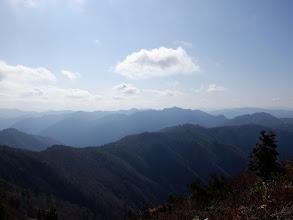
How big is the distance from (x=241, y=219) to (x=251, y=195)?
15.8 feet

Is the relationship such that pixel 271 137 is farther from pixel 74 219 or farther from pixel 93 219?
pixel 93 219

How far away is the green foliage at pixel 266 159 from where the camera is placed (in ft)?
61.2

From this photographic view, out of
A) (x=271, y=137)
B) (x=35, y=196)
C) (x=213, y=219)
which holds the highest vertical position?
(x=271, y=137)

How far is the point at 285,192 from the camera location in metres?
10.5

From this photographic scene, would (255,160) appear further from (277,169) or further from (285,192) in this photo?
(285,192)

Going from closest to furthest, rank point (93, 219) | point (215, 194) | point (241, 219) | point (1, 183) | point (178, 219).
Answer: point (241, 219), point (178, 219), point (215, 194), point (1, 183), point (93, 219)

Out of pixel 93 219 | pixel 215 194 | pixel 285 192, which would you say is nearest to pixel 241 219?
pixel 285 192

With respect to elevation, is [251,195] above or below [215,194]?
above

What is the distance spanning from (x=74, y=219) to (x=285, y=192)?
204036 mm

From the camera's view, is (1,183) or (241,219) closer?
(241,219)

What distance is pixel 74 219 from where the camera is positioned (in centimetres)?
17762

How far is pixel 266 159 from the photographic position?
1911 cm

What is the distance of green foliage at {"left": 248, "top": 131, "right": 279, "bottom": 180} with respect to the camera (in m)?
18.6

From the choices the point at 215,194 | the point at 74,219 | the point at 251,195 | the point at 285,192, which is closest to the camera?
the point at 285,192
